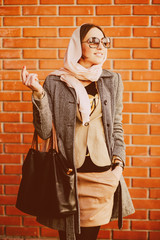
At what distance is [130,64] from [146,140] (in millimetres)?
748

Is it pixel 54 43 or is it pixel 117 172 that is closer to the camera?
pixel 117 172

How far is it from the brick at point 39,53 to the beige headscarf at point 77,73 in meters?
0.63

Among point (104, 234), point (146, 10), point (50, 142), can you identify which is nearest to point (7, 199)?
point (104, 234)

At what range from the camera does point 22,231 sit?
2555 millimetres

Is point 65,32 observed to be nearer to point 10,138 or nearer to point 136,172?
point 10,138

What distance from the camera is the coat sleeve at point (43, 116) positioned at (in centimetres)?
152

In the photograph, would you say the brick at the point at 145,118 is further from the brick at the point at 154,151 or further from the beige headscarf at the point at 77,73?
the beige headscarf at the point at 77,73

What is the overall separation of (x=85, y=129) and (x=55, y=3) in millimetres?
1370

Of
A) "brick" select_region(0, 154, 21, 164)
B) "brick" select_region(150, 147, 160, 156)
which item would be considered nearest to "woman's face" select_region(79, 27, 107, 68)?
"brick" select_region(150, 147, 160, 156)

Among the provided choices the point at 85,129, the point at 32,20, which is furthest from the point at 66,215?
the point at 32,20

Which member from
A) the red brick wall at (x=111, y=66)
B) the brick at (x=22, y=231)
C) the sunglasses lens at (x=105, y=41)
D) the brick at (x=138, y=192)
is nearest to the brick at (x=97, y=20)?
the red brick wall at (x=111, y=66)

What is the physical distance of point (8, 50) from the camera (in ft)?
7.85

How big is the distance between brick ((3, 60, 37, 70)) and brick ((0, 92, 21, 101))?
0.83ft

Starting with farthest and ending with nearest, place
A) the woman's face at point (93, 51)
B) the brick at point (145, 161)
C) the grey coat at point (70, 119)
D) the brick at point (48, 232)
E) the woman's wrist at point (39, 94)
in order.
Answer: the brick at point (48, 232)
the brick at point (145, 161)
the woman's face at point (93, 51)
the grey coat at point (70, 119)
the woman's wrist at point (39, 94)
